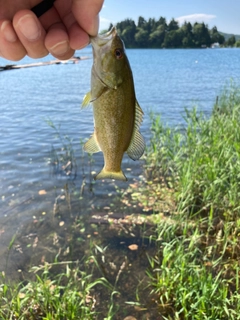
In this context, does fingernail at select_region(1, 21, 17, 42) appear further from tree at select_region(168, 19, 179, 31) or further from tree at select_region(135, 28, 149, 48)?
tree at select_region(168, 19, 179, 31)

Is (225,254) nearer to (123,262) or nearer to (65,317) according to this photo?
Answer: (123,262)

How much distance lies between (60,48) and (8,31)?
278 millimetres

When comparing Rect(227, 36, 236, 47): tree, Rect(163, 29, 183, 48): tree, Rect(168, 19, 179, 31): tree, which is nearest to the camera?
Rect(163, 29, 183, 48): tree

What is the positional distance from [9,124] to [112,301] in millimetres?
9350

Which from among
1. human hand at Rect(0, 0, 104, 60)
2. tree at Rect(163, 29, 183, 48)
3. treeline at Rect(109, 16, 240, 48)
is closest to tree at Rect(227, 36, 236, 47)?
treeline at Rect(109, 16, 240, 48)

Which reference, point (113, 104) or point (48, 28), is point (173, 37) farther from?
point (113, 104)

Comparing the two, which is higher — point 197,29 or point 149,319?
point 197,29

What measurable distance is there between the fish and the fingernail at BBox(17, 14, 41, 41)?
0.28 metres

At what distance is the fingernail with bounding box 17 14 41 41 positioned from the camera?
172 cm

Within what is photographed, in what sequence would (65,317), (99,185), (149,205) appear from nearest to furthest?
(65,317) < (149,205) < (99,185)

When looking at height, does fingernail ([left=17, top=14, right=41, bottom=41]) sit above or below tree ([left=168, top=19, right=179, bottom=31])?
below

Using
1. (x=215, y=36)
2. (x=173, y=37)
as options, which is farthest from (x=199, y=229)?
(x=215, y=36)

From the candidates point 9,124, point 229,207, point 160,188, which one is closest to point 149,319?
point 229,207

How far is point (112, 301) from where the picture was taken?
165 inches
